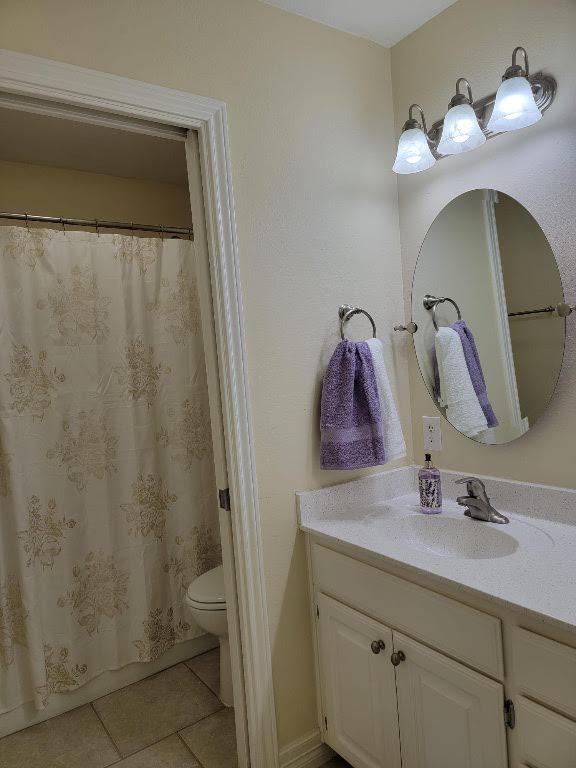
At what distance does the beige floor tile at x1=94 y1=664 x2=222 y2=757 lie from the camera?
205cm

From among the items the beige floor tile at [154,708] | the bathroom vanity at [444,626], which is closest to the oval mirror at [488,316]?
the bathroom vanity at [444,626]

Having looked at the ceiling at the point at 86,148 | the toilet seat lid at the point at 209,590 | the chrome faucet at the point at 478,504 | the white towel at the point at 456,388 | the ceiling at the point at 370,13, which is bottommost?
the toilet seat lid at the point at 209,590

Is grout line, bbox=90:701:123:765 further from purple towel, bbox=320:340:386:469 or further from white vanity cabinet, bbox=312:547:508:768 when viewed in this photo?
purple towel, bbox=320:340:386:469

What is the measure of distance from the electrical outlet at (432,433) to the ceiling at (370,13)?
1.35 m

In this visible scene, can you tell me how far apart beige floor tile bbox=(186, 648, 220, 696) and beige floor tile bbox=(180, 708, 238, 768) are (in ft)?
0.62

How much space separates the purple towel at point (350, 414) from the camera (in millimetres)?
1744

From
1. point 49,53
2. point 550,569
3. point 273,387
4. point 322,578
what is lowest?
point 322,578

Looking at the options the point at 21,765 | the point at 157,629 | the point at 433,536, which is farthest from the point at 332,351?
the point at 21,765

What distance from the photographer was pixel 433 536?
5.63 ft

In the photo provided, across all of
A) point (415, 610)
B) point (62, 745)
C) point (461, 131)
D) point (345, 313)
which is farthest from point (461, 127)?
point (62, 745)

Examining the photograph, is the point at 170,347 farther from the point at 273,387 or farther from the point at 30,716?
the point at 30,716

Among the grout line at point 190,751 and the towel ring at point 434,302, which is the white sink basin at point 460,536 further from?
the grout line at point 190,751

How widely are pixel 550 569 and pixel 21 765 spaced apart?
1.93 m

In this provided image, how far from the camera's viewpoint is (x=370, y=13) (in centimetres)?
177
